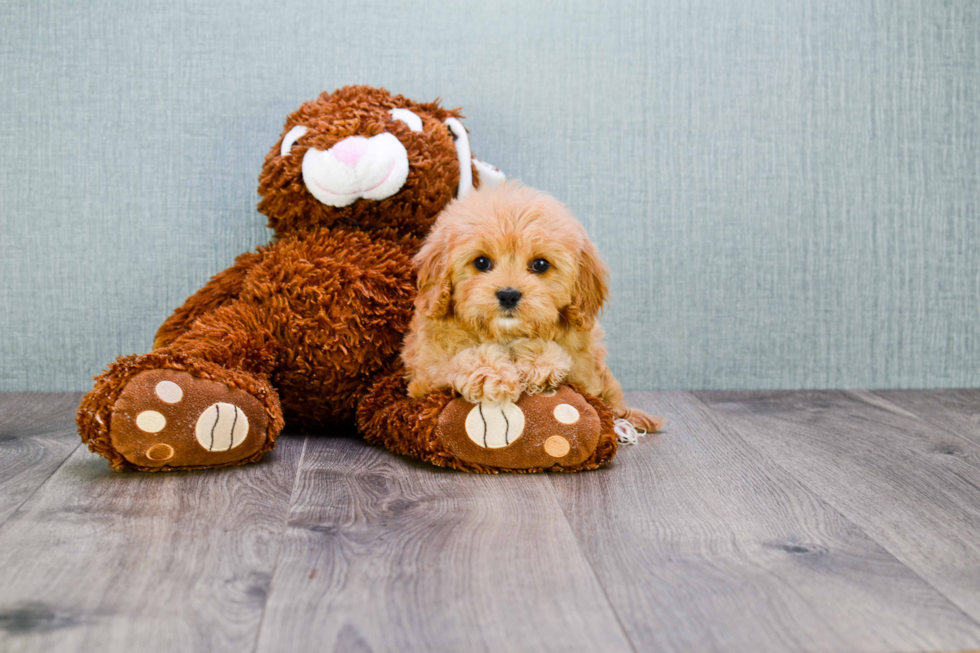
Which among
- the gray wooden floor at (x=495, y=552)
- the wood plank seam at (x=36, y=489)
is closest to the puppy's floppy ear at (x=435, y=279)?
the gray wooden floor at (x=495, y=552)

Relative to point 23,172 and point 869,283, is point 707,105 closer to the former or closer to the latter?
point 869,283

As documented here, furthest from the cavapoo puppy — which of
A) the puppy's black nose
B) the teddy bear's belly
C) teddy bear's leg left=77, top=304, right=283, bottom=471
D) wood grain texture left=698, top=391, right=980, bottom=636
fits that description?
wood grain texture left=698, top=391, right=980, bottom=636

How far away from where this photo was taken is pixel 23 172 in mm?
1576

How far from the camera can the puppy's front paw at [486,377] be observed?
3.53 feet

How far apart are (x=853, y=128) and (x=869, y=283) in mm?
317

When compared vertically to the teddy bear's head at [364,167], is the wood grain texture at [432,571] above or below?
below

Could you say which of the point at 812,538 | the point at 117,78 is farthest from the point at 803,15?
the point at 117,78

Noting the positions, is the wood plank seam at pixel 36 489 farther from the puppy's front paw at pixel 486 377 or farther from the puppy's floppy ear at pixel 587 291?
the puppy's floppy ear at pixel 587 291

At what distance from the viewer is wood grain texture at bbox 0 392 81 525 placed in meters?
1.06

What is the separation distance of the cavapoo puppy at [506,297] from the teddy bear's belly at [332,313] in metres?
0.13

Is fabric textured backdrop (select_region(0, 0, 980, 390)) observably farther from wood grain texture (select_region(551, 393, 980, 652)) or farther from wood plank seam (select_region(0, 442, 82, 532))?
wood grain texture (select_region(551, 393, 980, 652))

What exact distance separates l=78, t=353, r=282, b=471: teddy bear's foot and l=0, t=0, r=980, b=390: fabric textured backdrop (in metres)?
0.58

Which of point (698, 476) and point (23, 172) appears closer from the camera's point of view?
point (698, 476)

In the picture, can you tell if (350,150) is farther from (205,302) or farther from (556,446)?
(556,446)
